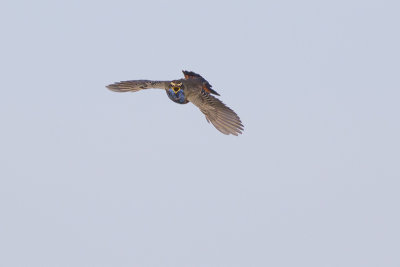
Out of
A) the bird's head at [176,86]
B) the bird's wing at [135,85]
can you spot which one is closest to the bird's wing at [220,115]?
the bird's head at [176,86]

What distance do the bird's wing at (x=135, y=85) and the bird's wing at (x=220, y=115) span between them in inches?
112

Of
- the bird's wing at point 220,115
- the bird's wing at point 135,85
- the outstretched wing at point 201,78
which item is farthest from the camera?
the bird's wing at point 135,85

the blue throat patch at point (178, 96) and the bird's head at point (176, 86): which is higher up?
the bird's head at point (176, 86)

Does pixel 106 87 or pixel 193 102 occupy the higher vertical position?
pixel 106 87

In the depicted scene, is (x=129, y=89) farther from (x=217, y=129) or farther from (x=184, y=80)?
(x=217, y=129)

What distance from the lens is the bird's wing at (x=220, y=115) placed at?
51344 millimetres

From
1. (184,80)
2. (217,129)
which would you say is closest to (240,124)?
(217,129)

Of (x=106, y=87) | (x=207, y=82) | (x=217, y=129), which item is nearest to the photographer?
(x=217, y=129)

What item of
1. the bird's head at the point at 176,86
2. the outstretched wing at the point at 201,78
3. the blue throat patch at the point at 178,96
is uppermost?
the outstretched wing at the point at 201,78

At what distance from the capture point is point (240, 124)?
168 feet

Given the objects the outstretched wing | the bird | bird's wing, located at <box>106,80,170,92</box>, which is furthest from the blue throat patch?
→ the outstretched wing

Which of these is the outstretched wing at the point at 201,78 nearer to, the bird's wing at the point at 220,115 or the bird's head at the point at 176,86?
the bird's wing at the point at 220,115

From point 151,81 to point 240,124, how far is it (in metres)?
7.76

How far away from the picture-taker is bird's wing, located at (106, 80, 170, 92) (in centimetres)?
5453
